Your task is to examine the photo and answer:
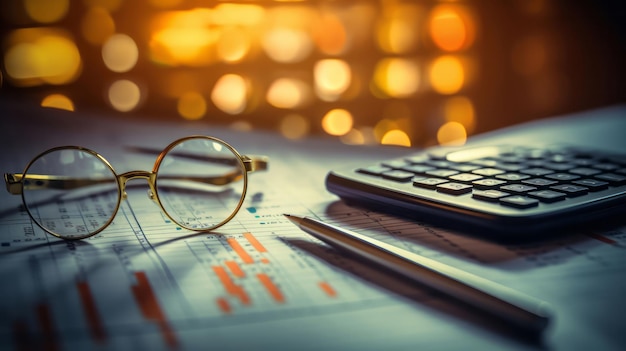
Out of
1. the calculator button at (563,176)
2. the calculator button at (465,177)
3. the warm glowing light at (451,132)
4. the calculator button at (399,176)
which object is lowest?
the warm glowing light at (451,132)

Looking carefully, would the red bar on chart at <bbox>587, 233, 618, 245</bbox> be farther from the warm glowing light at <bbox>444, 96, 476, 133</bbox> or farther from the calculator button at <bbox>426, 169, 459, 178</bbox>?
the warm glowing light at <bbox>444, 96, 476, 133</bbox>

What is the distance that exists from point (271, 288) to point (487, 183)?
244 mm

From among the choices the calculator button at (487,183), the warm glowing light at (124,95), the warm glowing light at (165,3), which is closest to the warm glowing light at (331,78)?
the warm glowing light at (165,3)

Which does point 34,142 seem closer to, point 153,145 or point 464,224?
point 153,145

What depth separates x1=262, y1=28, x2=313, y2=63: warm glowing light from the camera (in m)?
2.20

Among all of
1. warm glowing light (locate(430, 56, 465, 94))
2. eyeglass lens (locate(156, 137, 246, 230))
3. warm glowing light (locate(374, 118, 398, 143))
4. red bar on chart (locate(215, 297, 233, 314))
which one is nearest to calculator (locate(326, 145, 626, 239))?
eyeglass lens (locate(156, 137, 246, 230))

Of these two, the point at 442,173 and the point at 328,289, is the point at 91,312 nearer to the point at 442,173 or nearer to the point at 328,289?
the point at 328,289

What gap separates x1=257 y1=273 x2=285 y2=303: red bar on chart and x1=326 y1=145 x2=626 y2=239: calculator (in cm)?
17

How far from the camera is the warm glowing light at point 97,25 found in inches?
74.7

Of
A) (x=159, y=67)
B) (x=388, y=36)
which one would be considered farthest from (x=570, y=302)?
(x=388, y=36)

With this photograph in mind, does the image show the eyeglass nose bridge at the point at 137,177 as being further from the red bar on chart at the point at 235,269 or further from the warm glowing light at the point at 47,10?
the warm glowing light at the point at 47,10

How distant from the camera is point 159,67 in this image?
2.02 m

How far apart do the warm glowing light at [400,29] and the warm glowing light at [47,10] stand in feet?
3.60

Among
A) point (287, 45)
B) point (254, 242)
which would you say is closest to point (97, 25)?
point (287, 45)
